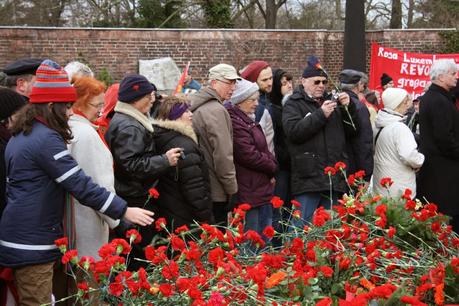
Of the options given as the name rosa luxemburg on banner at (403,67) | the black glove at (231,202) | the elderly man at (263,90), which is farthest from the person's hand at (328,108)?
the name rosa luxemburg on banner at (403,67)

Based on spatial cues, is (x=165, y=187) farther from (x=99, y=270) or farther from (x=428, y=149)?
(x=428, y=149)

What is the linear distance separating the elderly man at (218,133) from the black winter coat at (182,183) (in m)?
0.39

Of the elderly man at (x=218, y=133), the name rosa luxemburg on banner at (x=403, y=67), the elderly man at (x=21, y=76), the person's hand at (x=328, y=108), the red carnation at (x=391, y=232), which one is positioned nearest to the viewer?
the red carnation at (x=391, y=232)

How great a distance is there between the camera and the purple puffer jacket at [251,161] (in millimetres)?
4977

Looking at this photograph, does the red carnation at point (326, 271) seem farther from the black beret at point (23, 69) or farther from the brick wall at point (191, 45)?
the brick wall at point (191, 45)

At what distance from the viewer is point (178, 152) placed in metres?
4.03

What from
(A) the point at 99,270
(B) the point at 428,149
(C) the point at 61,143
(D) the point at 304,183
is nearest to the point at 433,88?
(B) the point at 428,149

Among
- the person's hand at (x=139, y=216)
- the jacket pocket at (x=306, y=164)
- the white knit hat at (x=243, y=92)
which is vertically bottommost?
the jacket pocket at (x=306, y=164)

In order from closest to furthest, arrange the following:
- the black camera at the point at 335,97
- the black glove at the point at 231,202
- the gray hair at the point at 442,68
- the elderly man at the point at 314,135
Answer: the black glove at the point at 231,202
the elderly man at the point at 314,135
the black camera at the point at 335,97
the gray hair at the point at 442,68

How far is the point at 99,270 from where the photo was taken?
2.31 m

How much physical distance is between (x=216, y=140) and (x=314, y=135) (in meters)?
0.94

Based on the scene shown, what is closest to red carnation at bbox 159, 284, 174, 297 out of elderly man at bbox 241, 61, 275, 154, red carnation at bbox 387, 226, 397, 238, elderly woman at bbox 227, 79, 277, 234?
red carnation at bbox 387, 226, 397, 238

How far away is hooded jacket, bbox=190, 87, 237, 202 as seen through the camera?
15.3ft

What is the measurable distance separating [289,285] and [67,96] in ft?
5.13
